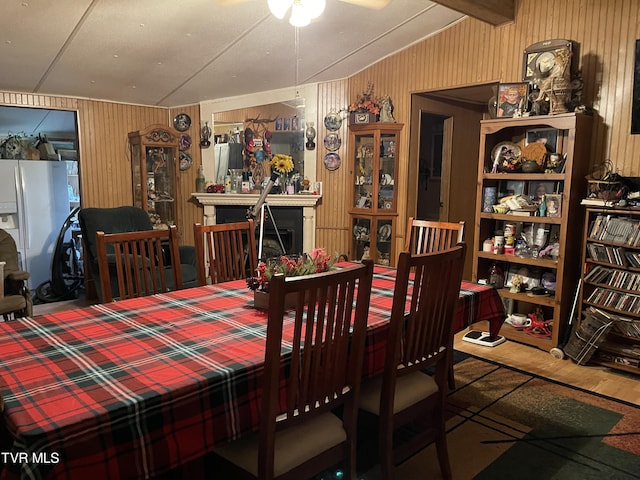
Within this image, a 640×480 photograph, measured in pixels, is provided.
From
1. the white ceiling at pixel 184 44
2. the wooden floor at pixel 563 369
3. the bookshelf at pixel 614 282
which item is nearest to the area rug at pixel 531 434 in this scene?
the wooden floor at pixel 563 369

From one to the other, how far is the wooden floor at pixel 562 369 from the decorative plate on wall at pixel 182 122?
4.09 meters

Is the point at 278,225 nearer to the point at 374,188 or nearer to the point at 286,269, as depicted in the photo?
the point at 374,188

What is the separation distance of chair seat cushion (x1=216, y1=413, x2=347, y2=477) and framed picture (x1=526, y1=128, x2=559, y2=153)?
3.14 m

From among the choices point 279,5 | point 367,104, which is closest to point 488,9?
point 367,104

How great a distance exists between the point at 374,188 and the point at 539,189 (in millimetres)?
1611

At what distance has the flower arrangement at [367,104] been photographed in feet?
16.2

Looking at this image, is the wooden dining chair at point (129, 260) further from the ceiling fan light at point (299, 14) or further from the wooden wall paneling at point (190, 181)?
the wooden wall paneling at point (190, 181)

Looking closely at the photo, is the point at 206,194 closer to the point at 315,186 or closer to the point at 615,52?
the point at 315,186

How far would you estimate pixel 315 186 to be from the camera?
5.45m

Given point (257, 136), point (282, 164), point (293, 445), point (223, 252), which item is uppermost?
point (257, 136)

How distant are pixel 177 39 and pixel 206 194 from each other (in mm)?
2179

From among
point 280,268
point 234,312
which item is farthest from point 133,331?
point 280,268

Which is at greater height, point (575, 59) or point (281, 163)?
point (575, 59)

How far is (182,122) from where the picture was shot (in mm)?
5938
